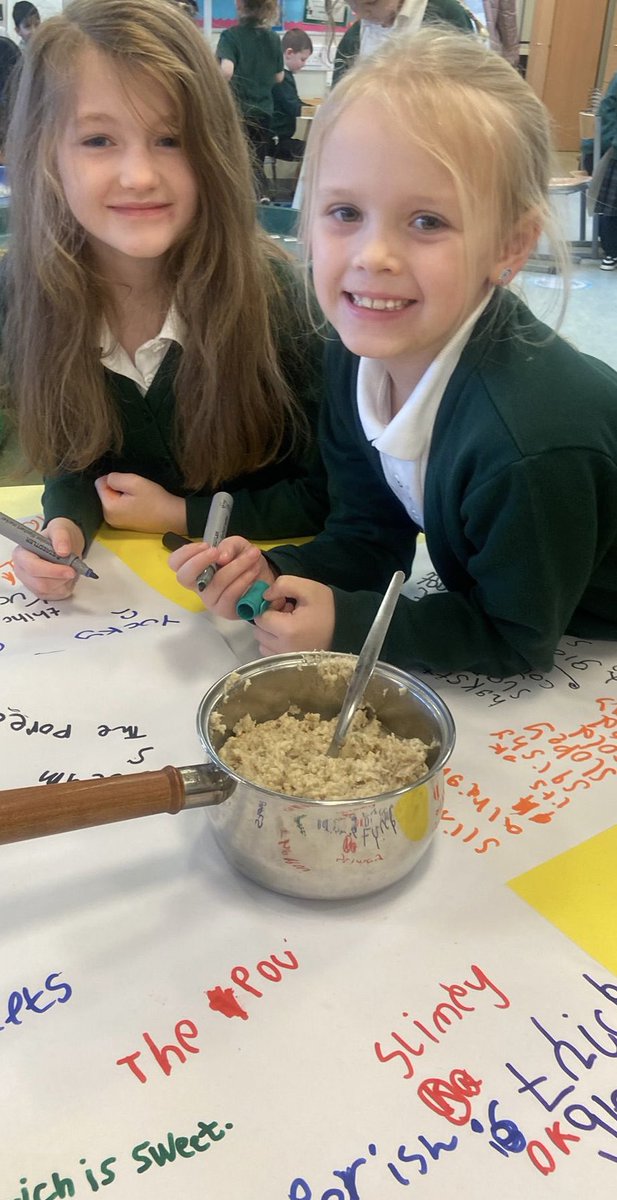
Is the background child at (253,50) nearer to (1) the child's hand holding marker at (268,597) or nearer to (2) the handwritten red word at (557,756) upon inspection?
(1) the child's hand holding marker at (268,597)

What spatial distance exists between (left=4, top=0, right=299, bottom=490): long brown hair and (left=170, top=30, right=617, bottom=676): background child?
198 millimetres

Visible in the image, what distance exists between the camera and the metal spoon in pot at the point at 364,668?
58cm

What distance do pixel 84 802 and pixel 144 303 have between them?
29.3 inches

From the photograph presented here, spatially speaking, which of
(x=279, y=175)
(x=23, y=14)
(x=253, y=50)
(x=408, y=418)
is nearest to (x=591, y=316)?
(x=253, y=50)

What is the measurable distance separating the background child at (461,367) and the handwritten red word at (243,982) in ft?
0.94

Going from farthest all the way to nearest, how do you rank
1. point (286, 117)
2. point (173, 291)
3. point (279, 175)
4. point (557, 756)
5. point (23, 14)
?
1. point (279, 175)
2. point (286, 117)
3. point (23, 14)
4. point (173, 291)
5. point (557, 756)

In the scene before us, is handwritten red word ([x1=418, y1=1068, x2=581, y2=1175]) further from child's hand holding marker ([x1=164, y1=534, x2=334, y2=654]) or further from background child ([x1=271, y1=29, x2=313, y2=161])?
background child ([x1=271, y1=29, x2=313, y2=161])

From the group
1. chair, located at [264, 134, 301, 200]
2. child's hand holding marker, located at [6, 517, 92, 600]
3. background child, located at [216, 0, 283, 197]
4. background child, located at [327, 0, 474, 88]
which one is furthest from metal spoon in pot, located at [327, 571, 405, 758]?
chair, located at [264, 134, 301, 200]

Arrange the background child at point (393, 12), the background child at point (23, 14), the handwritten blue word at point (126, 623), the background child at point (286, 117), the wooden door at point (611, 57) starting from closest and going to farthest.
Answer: the handwritten blue word at point (126, 623), the background child at point (393, 12), the background child at point (23, 14), the background child at point (286, 117), the wooden door at point (611, 57)

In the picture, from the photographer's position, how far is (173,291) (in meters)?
1.01

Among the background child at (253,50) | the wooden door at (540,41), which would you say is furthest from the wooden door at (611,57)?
the background child at (253,50)

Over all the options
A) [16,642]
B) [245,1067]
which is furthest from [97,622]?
[245,1067]

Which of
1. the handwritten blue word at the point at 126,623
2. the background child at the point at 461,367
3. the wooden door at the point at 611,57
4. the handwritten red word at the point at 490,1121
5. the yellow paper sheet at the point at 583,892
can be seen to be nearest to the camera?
the handwritten red word at the point at 490,1121

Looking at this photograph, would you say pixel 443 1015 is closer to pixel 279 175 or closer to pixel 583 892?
pixel 583 892
